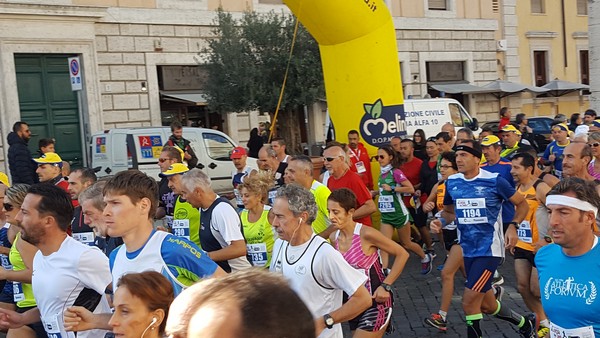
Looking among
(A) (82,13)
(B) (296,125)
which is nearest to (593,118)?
(B) (296,125)

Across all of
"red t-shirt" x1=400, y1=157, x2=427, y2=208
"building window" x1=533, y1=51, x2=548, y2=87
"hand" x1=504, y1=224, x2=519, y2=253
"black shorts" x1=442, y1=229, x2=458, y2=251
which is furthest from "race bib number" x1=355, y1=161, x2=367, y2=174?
"building window" x1=533, y1=51, x2=548, y2=87

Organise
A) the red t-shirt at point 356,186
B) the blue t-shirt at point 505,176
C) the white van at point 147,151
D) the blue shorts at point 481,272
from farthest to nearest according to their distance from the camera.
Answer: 1. the white van at point 147,151
2. the red t-shirt at point 356,186
3. the blue t-shirt at point 505,176
4. the blue shorts at point 481,272

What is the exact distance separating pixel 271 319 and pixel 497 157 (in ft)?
23.0

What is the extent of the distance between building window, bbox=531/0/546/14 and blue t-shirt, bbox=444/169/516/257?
3007 cm

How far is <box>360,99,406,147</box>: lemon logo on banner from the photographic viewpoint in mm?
11375

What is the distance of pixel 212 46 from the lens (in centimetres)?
2170

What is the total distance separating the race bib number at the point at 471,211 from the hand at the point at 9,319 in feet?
12.8

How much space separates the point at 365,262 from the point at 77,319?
94.0 inches

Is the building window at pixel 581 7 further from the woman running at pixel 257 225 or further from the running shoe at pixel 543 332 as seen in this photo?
the woman running at pixel 257 225

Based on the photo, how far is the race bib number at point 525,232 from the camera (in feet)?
21.4

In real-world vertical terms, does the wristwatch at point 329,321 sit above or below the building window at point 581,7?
below

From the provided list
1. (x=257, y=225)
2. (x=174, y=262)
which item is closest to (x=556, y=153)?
(x=257, y=225)

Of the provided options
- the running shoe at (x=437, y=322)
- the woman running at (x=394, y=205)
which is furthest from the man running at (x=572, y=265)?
the woman running at (x=394, y=205)

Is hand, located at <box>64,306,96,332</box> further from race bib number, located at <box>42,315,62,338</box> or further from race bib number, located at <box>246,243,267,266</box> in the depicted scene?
race bib number, located at <box>246,243,267,266</box>
